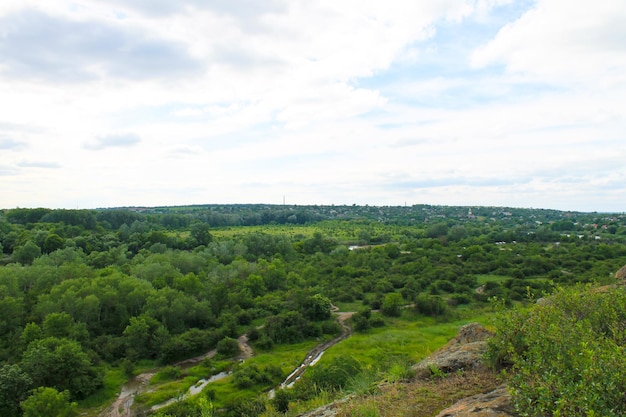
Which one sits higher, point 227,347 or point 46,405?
point 46,405

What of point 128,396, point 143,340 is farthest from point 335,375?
point 143,340

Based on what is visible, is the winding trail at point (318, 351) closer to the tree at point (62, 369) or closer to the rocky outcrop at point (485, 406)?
the tree at point (62, 369)

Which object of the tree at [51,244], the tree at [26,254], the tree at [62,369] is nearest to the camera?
the tree at [62,369]

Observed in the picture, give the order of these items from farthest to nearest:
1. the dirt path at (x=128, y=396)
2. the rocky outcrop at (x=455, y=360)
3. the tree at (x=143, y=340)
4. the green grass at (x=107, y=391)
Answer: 1. the tree at (x=143, y=340)
2. the green grass at (x=107, y=391)
3. the dirt path at (x=128, y=396)
4. the rocky outcrop at (x=455, y=360)

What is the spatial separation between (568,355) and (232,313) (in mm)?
46001

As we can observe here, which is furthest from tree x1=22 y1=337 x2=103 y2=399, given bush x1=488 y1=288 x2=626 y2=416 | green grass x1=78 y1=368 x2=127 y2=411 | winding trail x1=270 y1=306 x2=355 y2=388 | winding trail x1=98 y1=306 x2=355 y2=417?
bush x1=488 y1=288 x2=626 y2=416

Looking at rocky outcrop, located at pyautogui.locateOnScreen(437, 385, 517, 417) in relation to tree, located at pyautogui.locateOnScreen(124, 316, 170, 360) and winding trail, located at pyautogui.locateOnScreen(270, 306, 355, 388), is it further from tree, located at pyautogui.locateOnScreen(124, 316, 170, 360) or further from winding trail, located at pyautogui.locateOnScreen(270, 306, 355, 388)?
tree, located at pyautogui.locateOnScreen(124, 316, 170, 360)

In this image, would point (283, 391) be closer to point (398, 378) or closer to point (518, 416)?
point (398, 378)

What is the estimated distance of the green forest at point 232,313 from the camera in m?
28.6

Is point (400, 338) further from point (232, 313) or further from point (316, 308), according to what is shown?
point (232, 313)

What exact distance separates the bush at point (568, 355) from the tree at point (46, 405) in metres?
29.3

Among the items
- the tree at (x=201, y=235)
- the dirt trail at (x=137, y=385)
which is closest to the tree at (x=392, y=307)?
the dirt trail at (x=137, y=385)

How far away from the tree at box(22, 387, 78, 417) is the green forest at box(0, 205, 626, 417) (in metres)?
0.08

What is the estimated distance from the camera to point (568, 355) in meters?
6.63
